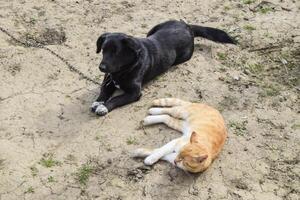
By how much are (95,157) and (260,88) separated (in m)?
2.07

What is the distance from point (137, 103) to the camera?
5.66m

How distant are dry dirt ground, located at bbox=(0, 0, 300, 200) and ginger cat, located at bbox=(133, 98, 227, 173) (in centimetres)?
11

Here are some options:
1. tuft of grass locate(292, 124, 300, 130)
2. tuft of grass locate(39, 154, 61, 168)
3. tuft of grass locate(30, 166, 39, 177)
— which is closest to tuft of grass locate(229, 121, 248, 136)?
tuft of grass locate(292, 124, 300, 130)

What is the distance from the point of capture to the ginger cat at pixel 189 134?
451 centimetres

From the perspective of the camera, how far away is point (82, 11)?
7.18 metres

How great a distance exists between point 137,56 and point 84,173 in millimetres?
1500

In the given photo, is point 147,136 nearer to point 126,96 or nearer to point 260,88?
point 126,96

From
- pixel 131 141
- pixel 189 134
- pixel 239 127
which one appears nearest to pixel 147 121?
pixel 131 141

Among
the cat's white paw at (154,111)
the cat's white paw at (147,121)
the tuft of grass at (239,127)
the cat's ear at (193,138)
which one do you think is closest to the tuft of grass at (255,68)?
the tuft of grass at (239,127)

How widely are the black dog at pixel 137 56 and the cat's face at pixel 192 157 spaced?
3.86 ft

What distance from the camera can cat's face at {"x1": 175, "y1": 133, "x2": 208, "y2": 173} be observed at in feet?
14.6

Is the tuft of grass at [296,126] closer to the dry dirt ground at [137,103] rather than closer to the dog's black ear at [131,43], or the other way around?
the dry dirt ground at [137,103]

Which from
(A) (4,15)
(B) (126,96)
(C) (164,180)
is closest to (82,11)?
(A) (4,15)

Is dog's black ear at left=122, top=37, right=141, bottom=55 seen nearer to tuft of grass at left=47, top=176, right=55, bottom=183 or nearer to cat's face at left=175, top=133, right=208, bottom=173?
cat's face at left=175, top=133, right=208, bottom=173
